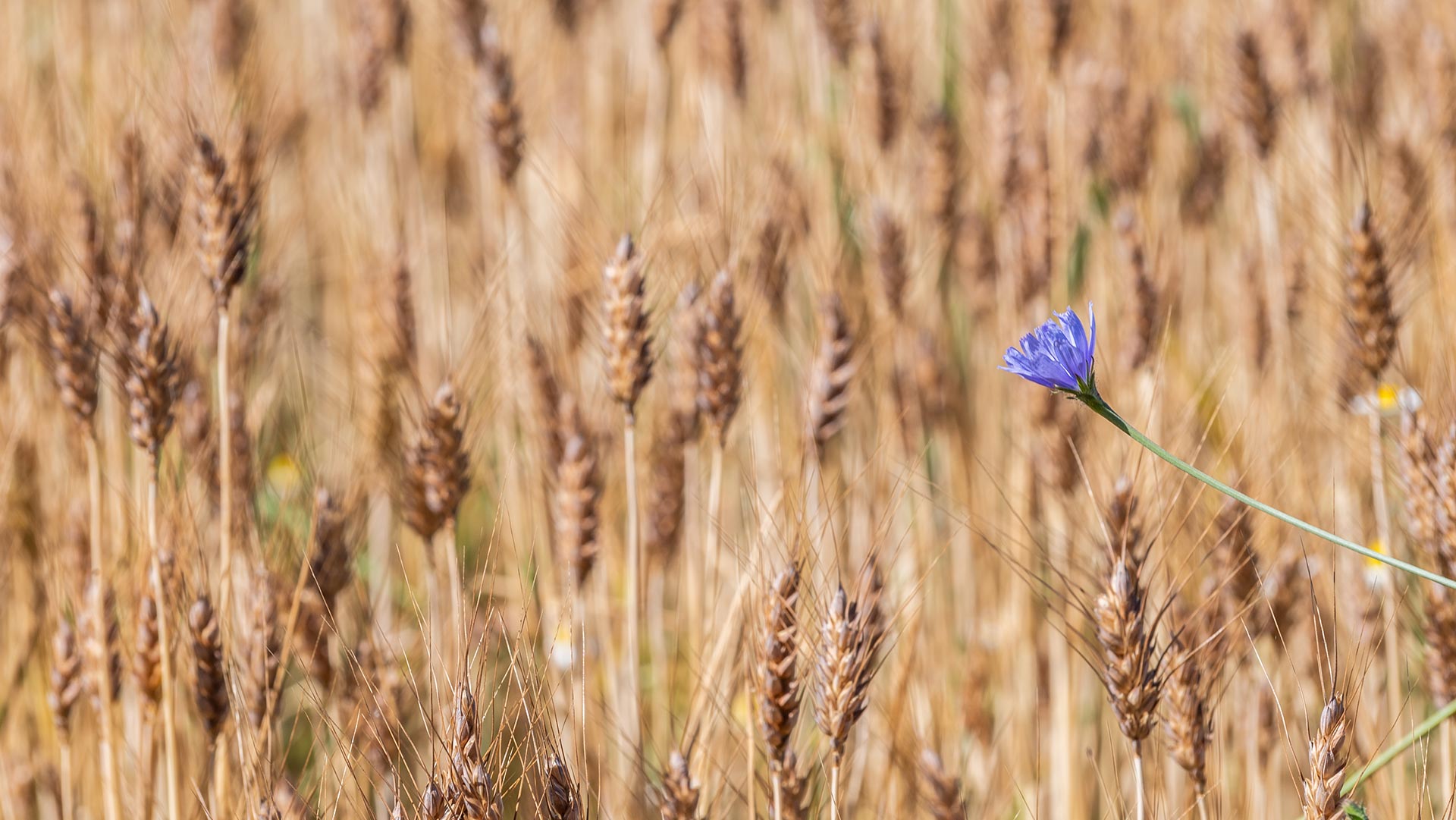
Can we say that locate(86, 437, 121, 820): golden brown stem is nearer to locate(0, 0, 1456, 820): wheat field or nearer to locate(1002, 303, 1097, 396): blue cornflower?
locate(0, 0, 1456, 820): wheat field

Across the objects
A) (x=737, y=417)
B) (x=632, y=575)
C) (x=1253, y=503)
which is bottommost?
(x=1253, y=503)

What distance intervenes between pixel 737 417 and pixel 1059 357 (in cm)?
147

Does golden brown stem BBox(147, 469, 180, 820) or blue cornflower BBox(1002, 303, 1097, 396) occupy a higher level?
blue cornflower BBox(1002, 303, 1097, 396)

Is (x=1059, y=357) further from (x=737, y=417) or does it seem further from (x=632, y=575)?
(x=737, y=417)

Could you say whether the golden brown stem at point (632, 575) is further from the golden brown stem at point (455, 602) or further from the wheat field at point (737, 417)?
the golden brown stem at point (455, 602)

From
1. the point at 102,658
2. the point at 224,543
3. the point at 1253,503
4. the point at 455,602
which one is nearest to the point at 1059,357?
the point at 1253,503

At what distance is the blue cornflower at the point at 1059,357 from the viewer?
3.22 feet

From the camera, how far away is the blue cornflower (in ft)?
3.22

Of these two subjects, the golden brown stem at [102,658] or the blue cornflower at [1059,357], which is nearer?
the blue cornflower at [1059,357]

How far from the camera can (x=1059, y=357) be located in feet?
3.22

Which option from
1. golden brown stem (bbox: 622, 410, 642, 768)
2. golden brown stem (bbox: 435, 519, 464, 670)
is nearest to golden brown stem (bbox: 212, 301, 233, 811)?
golden brown stem (bbox: 435, 519, 464, 670)

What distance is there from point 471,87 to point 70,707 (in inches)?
61.0

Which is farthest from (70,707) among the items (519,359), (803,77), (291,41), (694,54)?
(291,41)

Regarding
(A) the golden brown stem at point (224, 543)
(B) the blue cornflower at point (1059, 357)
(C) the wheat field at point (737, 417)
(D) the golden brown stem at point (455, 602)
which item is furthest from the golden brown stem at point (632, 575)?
(B) the blue cornflower at point (1059, 357)
